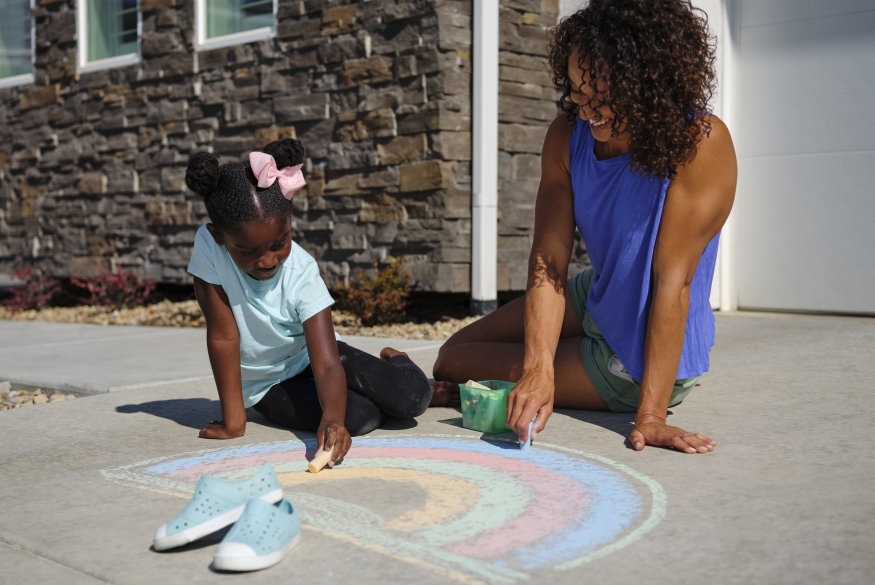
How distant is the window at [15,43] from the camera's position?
8.76m

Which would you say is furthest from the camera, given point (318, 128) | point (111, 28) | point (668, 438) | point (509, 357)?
point (111, 28)

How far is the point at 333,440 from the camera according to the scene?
2.46 metres

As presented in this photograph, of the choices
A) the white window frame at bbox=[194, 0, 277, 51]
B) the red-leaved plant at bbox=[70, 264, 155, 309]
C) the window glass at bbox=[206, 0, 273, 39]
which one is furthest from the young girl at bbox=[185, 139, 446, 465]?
the red-leaved plant at bbox=[70, 264, 155, 309]

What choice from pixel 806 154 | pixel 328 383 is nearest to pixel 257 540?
pixel 328 383

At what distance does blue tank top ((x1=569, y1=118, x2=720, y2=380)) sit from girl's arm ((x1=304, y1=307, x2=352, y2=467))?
3.06 ft

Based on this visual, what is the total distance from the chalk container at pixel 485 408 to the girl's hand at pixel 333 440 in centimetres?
52

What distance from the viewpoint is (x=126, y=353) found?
497 cm

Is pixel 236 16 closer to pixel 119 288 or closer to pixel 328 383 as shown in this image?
pixel 119 288

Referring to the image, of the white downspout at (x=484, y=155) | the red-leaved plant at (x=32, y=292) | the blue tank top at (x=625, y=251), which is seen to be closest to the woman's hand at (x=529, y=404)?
the blue tank top at (x=625, y=251)

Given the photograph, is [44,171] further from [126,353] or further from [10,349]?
[126,353]

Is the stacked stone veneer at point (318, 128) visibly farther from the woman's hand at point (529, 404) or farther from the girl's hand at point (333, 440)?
the girl's hand at point (333, 440)

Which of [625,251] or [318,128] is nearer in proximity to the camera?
[625,251]

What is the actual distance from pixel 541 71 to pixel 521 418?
4030mm

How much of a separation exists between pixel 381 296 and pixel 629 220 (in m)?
3.18
